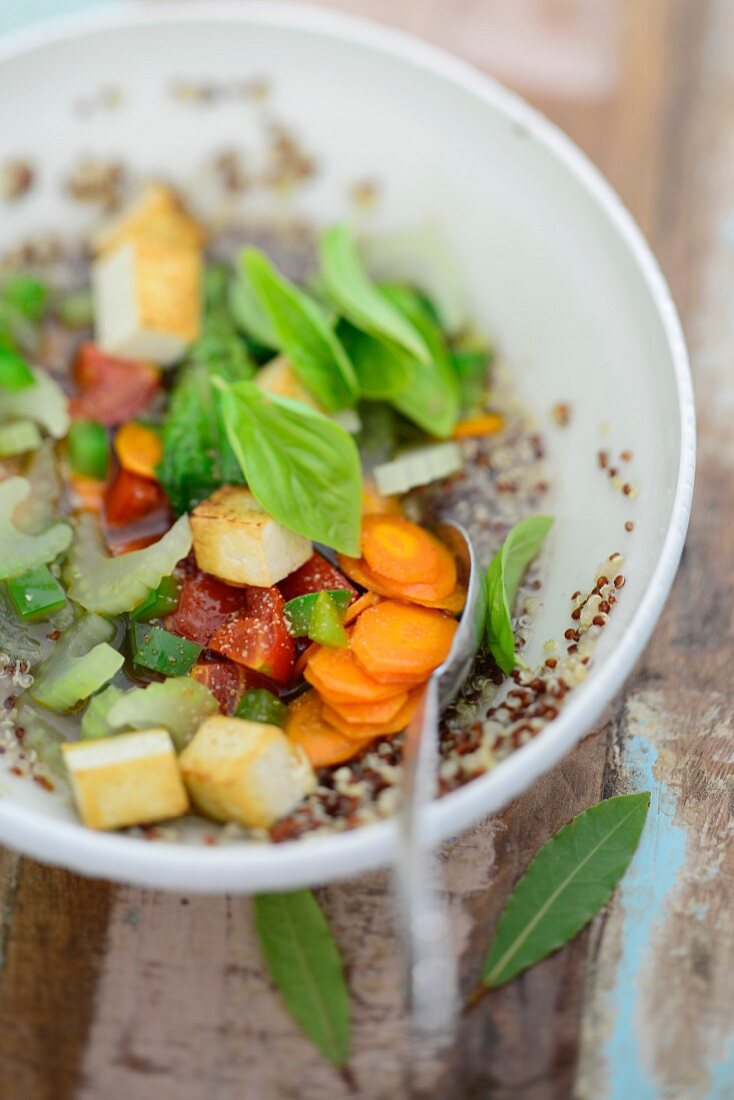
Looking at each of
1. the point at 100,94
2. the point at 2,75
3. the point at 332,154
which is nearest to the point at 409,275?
the point at 332,154

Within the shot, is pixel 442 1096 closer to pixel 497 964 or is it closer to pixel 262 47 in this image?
pixel 497 964

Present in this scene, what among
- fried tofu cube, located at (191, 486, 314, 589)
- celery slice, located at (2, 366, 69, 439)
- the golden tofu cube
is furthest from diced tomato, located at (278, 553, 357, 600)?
celery slice, located at (2, 366, 69, 439)

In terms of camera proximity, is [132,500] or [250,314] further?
[250,314]

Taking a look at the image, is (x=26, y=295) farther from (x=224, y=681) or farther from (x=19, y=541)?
(x=224, y=681)

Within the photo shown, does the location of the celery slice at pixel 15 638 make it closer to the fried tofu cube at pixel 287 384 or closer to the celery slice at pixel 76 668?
the celery slice at pixel 76 668

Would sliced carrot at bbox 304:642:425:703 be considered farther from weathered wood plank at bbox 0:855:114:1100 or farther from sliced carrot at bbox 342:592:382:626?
weathered wood plank at bbox 0:855:114:1100

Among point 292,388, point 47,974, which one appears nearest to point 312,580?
point 292,388
